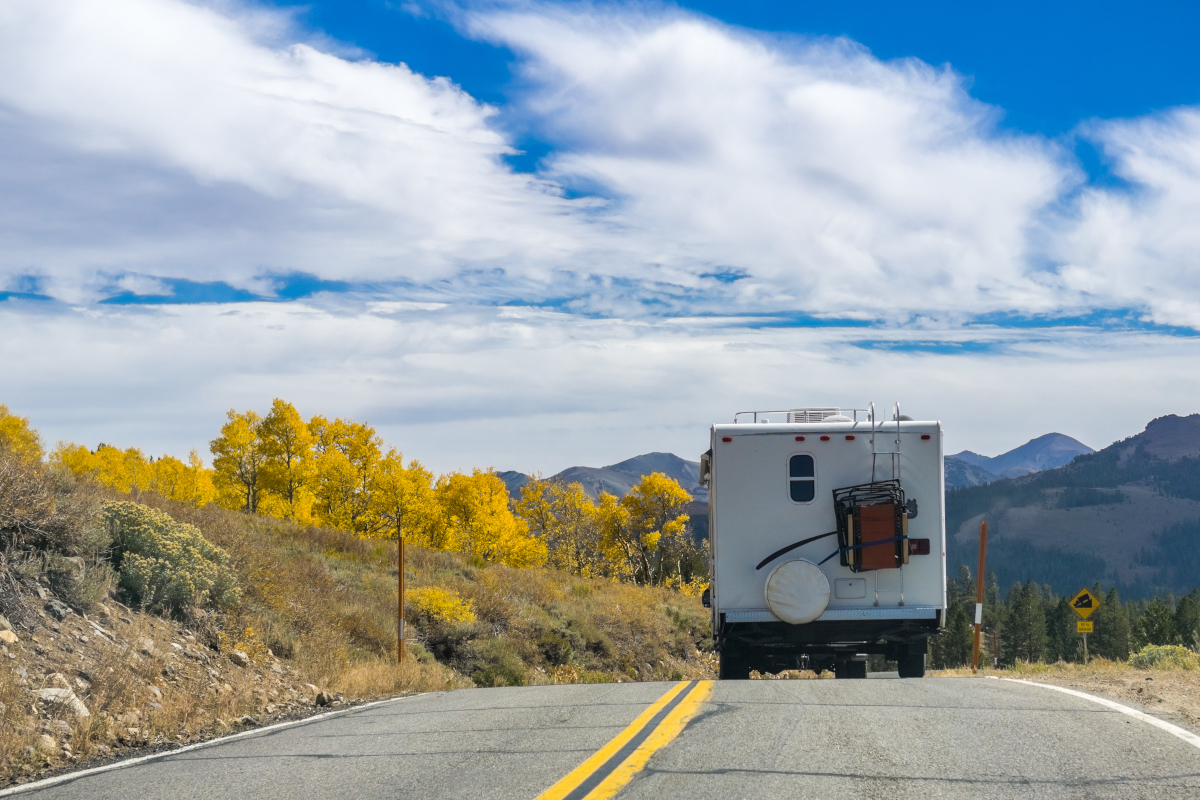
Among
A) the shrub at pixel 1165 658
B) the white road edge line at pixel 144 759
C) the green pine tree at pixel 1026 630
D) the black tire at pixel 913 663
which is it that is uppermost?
the white road edge line at pixel 144 759

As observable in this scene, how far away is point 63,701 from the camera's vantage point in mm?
7871

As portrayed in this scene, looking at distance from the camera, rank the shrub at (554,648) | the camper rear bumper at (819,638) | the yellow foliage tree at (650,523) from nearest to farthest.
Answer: the camper rear bumper at (819,638), the shrub at (554,648), the yellow foliage tree at (650,523)

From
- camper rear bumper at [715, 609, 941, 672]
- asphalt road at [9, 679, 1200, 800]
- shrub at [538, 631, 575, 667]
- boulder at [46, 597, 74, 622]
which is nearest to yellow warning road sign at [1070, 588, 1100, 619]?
shrub at [538, 631, 575, 667]

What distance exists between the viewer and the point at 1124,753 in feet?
19.8

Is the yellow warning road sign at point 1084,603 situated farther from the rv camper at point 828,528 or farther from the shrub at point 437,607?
the shrub at point 437,607

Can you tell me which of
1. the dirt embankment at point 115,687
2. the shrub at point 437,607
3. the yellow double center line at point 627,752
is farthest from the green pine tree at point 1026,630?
the yellow double center line at point 627,752

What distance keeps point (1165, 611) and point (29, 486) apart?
4088 inches

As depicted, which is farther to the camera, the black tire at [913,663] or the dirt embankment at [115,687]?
the black tire at [913,663]

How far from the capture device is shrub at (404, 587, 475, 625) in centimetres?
1920

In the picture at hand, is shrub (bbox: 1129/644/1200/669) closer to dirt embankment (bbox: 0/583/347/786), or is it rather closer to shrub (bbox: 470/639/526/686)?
shrub (bbox: 470/639/526/686)

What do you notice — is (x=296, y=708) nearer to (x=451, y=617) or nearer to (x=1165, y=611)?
(x=451, y=617)

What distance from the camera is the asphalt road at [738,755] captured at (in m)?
5.26

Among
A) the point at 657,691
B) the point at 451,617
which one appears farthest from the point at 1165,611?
the point at 657,691

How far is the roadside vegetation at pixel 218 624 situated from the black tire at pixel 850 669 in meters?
5.72
